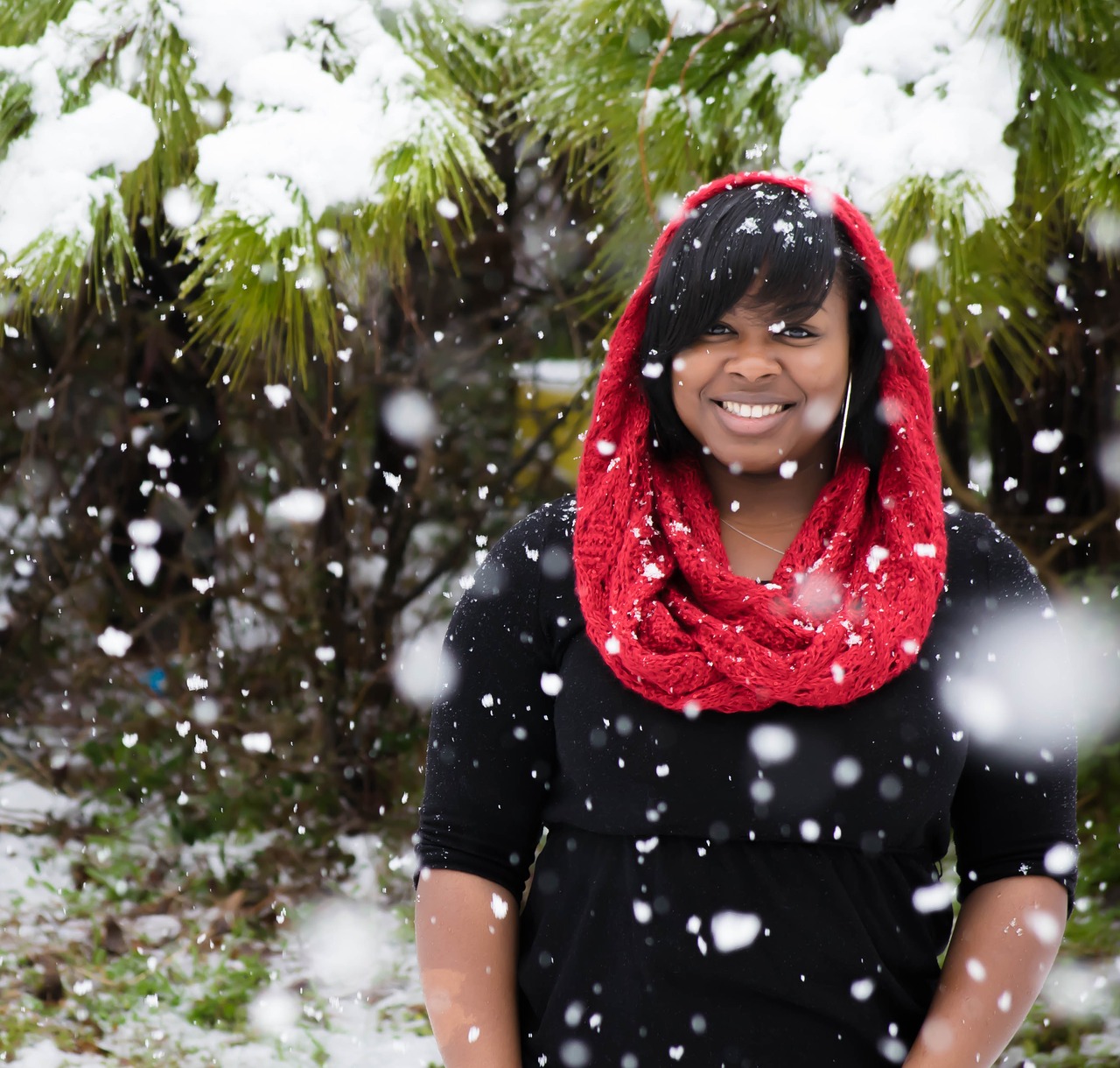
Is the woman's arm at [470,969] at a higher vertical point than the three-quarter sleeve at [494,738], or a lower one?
lower

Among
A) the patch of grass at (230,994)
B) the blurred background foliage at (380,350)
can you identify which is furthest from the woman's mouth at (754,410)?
the patch of grass at (230,994)

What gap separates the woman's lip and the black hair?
0.08 metres

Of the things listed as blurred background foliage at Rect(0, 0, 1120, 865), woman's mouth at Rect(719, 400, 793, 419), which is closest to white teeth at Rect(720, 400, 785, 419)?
woman's mouth at Rect(719, 400, 793, 419)

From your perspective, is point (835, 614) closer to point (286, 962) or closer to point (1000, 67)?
point (1000, 67)

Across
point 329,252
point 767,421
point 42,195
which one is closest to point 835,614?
point 767,421

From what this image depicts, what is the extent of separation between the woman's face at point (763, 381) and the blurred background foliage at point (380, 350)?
→ 99cm

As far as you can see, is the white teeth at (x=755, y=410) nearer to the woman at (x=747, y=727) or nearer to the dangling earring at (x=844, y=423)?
the woman at (x=747, y=727)

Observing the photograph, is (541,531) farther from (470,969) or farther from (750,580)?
(470,969)

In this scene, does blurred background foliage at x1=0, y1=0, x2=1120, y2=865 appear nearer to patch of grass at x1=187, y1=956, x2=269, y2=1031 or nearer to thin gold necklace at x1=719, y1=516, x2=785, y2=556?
patch of grass at x1=187, y1=956, x2=269, y2=1031

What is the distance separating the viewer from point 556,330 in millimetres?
4012

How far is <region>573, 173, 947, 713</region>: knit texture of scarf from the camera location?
1224 millimetres

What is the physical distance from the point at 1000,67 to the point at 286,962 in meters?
2.84

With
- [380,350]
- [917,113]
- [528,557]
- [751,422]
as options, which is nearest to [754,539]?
[751,422]

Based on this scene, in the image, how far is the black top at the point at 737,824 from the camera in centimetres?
121
